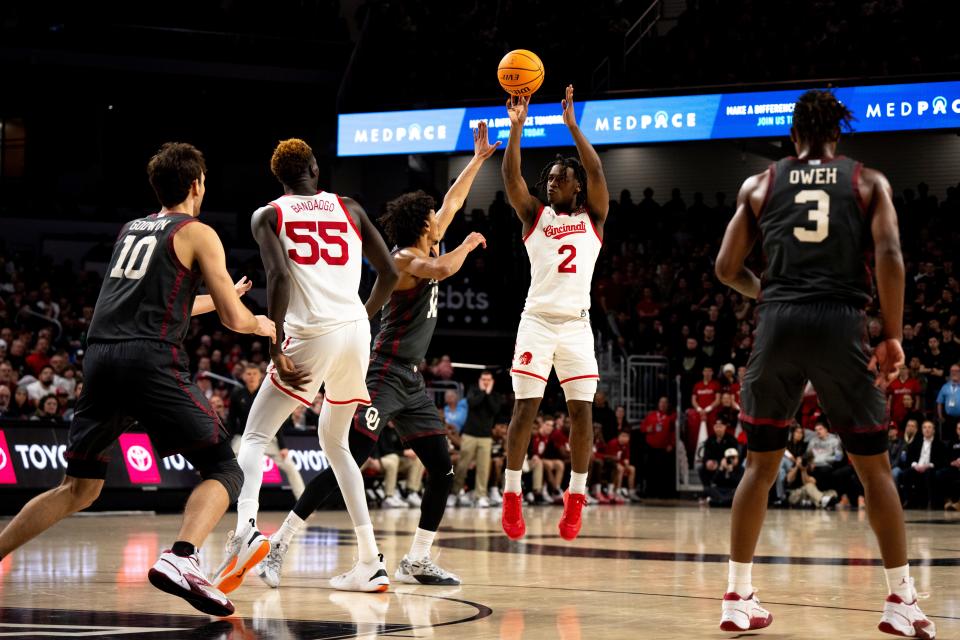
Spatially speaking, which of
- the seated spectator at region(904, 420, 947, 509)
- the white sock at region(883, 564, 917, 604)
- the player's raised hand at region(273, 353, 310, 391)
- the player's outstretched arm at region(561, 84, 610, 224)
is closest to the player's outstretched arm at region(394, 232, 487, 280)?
the player's outstretched arm at region(561, 84, 610, 224)

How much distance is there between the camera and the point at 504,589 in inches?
269

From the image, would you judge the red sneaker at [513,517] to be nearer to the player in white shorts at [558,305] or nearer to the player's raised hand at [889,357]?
the player in white shorts at [558,305]

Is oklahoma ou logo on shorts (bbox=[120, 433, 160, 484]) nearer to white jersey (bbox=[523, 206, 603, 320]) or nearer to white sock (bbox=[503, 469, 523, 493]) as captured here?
white sock (bbox=[503, 469, 523, 493])

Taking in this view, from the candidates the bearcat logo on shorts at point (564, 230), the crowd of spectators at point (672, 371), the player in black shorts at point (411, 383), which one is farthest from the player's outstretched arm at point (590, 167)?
the crowd of spectators at point (672, 371)

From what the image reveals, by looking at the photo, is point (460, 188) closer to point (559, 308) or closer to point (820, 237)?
point (559, 308)

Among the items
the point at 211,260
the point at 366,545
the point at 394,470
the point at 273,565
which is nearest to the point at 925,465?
the point at 394,470

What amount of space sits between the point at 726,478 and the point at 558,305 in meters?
10.7

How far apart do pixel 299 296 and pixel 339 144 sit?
58.6ft

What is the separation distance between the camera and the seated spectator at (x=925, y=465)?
16.6m

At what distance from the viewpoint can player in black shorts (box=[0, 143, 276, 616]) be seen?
5.52 m

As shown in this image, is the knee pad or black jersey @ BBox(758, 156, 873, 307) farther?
the knee pad

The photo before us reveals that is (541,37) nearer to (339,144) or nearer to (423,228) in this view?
(339,144)

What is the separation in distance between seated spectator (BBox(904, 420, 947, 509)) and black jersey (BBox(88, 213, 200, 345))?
1322cm

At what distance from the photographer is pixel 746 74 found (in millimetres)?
22016
